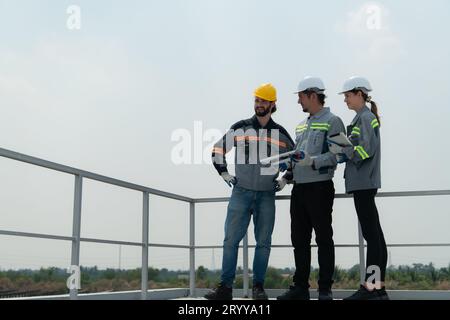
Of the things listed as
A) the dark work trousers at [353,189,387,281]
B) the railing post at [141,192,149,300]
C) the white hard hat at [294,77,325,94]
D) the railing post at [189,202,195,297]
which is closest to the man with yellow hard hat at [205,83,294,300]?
the white hard hat at [294,77,325,94]

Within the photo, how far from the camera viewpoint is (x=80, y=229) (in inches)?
117

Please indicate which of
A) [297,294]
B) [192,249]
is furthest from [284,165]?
[192,249]

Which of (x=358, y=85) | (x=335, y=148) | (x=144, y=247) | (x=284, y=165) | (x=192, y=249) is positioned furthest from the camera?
(x=192, y=249)

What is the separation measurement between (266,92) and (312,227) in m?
0.89

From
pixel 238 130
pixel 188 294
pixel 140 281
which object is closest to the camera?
pixel 238 130

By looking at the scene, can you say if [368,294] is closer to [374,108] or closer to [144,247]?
[374,108]

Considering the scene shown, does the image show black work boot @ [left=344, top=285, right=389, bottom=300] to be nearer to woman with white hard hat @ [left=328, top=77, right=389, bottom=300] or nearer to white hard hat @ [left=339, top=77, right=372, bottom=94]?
woman with white hard hat @ [left=328, top=77, right=389, bottom=300]

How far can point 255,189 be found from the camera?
3195 millimetres

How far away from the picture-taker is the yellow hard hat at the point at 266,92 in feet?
10.9
